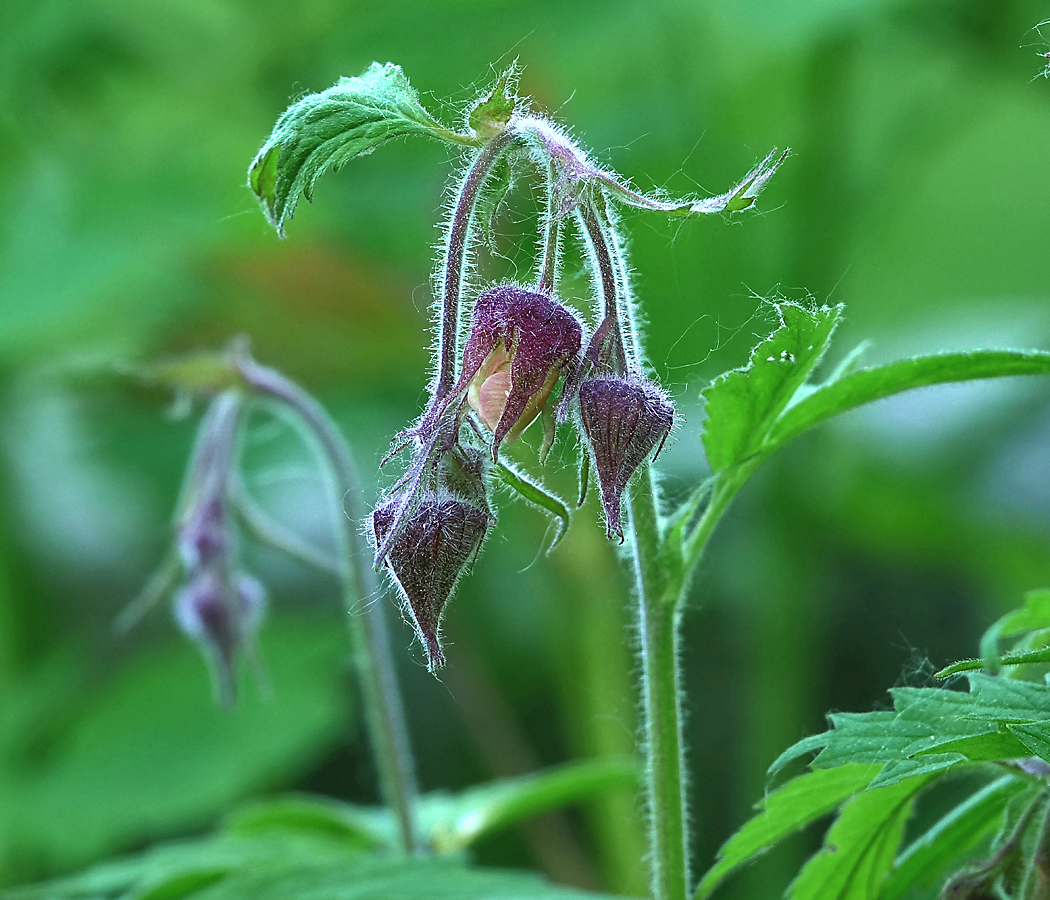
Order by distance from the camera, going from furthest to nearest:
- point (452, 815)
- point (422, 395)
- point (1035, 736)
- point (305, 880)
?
point (422, 395)
point (452, 815)
point (305, 880)
point (1035, 736)

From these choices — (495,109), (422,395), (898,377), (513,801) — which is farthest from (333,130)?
(422,395)

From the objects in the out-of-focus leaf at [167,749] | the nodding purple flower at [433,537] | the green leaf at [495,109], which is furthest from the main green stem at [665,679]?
the out-of-focus leaf at [167,749]

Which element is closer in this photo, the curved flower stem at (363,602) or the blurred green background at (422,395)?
the curved flower stem at (363,602)

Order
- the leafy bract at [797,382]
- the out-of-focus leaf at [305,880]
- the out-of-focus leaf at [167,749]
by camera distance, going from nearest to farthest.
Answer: the leafy bract at [797,382] < the out-of-focus leaf at [305,880] < the out-of-focus leaf at [167,749]

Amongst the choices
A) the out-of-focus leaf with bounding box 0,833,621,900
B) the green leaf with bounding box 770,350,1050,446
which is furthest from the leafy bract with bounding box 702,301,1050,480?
the out-of-focus leaf with bounding box 0,833,621,900

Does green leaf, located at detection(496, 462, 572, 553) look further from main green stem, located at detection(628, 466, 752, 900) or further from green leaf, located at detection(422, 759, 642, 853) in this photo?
green leaf, located at detection(422, 759, 642, 853)

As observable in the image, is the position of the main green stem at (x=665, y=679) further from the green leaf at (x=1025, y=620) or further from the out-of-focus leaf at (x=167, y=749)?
the out-of-focus leaf at (x=167, y=749)

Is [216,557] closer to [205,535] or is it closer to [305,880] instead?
[205,535]
